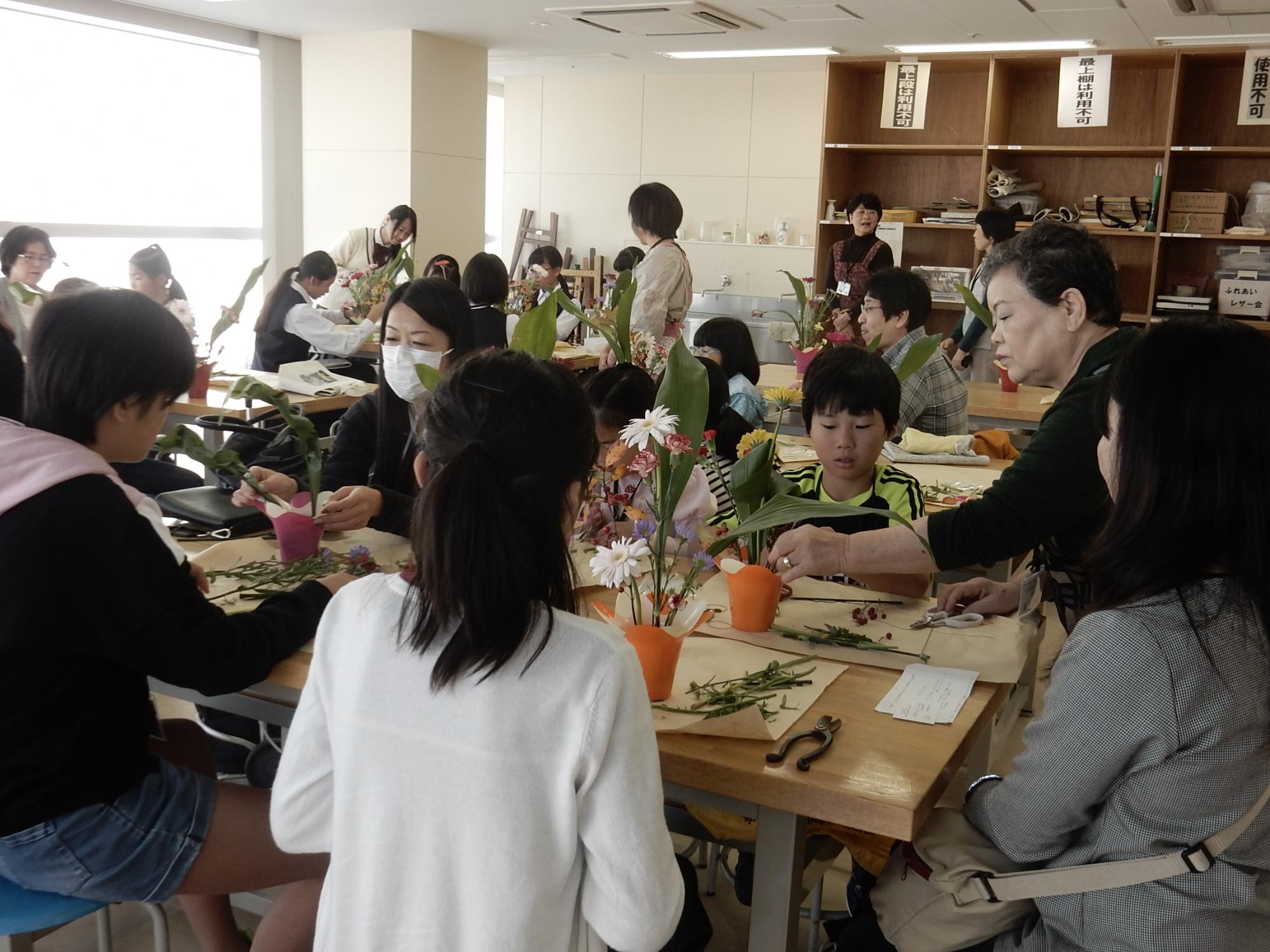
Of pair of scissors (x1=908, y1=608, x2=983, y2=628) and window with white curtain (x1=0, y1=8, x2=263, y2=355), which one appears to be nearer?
pair of scissors (x1=908, y1=608, x2=983, y2=628)

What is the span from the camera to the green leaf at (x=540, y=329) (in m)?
1.97

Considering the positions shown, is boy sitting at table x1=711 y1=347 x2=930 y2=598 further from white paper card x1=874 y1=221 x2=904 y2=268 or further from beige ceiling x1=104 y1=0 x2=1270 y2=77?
white paper card x1=874 y1=221 x2=904 y2=268

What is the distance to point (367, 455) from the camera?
8.78 ft

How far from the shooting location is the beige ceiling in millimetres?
6230

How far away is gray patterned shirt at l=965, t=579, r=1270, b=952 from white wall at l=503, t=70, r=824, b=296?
26.8 feet

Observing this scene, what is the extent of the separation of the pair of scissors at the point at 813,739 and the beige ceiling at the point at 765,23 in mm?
5609

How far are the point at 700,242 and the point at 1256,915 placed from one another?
8.76 metres

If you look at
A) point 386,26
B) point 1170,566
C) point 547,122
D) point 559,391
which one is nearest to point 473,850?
point 559,391

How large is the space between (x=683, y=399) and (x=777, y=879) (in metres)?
0.65

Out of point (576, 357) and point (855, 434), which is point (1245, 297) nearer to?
point (576, 357)

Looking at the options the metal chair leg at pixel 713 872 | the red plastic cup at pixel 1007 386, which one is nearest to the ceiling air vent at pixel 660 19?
the red plastic cup at pixel 1007 386

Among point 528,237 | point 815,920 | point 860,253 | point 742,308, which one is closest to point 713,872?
point 815,920

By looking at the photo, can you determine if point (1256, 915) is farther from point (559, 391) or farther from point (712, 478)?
point (712, 478)

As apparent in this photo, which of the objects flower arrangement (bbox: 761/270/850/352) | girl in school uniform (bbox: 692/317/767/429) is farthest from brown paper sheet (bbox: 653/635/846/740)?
flower arrangement (bbox: 761/270/850/352)
